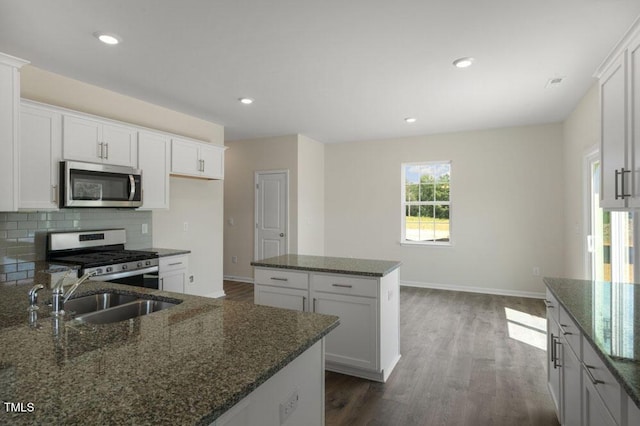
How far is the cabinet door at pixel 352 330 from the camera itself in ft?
8.62

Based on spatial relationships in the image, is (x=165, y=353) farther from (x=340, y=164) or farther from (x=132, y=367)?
(x=340, y=164)

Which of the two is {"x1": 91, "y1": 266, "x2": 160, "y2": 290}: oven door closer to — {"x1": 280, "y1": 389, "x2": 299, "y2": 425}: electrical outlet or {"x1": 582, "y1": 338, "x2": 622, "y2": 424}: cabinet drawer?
{"x1": 280, "y1": 389, "x2": 299, "y2": 425}: electrical outlet

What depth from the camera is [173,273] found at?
12.3 ft

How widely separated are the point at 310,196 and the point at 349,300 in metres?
3.89

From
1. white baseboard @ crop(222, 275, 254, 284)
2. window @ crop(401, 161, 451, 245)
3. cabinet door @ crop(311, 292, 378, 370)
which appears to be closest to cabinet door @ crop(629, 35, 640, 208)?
cabinet door @ crop(311, 292, 378, 370)

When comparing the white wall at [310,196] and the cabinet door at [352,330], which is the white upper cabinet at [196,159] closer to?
the white wall at [310,196]

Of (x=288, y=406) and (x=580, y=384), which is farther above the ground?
(x=288, y=406)

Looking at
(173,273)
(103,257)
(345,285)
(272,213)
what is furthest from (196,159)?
(345,285)

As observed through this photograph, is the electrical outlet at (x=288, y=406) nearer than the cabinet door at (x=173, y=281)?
Yes

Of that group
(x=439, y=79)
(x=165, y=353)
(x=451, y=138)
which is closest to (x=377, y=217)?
(x=451, y=138)

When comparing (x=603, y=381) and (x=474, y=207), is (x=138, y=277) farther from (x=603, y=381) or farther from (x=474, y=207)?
(x=474, y=207)

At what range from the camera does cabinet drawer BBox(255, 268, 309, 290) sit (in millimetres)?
2812

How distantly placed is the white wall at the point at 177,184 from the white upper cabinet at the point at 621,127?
13.5 feet

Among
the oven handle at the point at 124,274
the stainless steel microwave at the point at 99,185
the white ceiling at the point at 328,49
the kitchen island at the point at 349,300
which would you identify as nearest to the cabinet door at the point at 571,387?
the kitchen island at the point at 349,300
